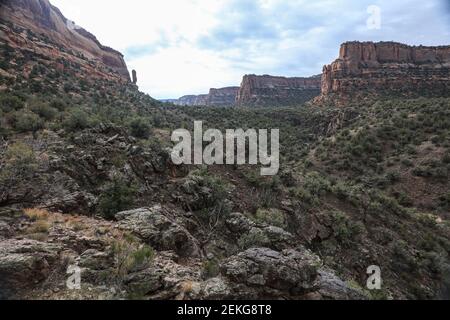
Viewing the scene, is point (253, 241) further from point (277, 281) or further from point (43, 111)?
point (43, 111)

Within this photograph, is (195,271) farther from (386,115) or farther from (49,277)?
(386,115)

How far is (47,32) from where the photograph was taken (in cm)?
3772

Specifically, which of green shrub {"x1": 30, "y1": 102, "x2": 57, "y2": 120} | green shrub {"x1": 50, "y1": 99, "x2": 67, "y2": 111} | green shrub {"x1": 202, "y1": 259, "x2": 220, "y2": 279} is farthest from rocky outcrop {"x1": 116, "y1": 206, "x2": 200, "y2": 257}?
green shrub {"x1": 50, "y1": 99, "x2": 67, "y2": 111}

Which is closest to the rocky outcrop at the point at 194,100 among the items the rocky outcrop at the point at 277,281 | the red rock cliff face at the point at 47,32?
the red rock cliff face at the point at 47,32

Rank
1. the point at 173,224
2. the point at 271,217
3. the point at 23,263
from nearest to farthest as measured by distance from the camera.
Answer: the point at 23,263 → the point at 173,224 → the point at 271,217

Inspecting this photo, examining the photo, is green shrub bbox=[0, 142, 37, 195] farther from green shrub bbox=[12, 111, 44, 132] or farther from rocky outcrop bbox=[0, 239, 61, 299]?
rocky outcrop bbox=[0, 239, 61, 299]

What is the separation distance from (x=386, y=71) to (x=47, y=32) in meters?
59.8

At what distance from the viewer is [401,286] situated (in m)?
9.16

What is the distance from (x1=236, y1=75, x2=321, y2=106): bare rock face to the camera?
281 ft

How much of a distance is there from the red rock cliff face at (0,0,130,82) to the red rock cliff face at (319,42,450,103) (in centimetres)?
4197

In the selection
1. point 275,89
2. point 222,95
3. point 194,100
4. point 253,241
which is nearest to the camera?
point 253,241

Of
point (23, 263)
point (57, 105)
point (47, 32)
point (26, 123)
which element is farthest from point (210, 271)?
point (47, 32)

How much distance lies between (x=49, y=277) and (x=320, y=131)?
3679cm
